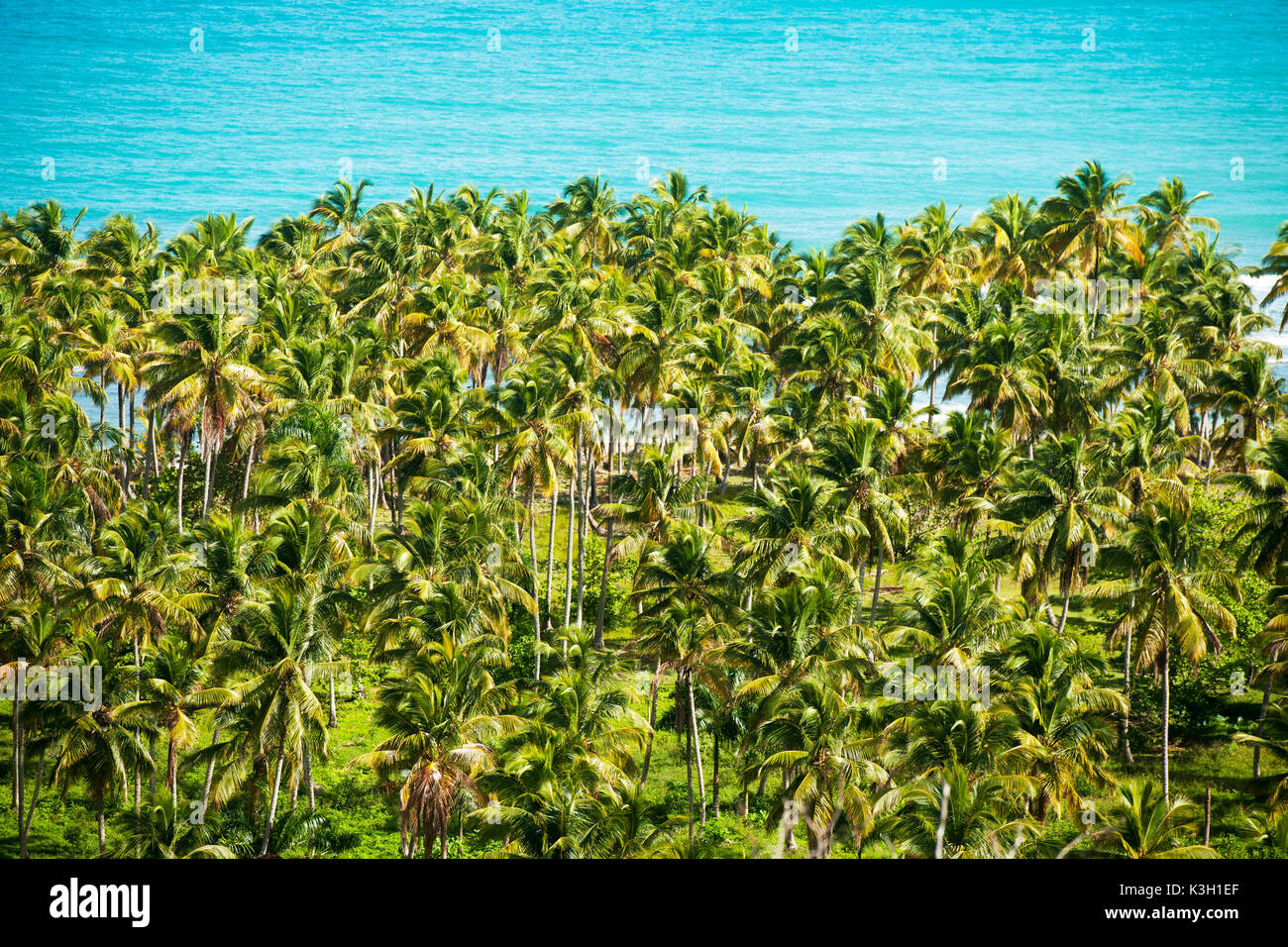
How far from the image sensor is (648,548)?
52.0m

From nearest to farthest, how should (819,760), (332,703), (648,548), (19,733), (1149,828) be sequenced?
(1149,828)
(819,760)
(19,733)
(648,548)
(332,703)

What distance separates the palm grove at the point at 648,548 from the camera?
39.2m

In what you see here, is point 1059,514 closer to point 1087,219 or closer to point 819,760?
point 819,760

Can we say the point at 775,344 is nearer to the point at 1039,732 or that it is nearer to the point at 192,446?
the point at 192,446

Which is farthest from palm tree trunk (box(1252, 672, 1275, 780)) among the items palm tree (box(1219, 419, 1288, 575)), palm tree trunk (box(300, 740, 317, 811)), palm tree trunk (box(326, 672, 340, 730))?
palm tree trunk (box(326, 672, 340, 730))

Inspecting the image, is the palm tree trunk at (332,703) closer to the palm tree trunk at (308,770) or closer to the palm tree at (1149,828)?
the palm tree trunk at (308,770)

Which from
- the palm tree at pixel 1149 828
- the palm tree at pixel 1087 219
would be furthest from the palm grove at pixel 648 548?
the palm tree at pixel 1087 219

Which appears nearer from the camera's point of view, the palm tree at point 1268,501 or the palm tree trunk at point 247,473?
the palm tree at point 1268,501

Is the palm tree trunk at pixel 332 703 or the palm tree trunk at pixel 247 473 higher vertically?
the palm tree trunk at pixel 247 473

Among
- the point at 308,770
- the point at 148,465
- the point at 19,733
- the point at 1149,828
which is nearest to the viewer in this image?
the point at 1149,828

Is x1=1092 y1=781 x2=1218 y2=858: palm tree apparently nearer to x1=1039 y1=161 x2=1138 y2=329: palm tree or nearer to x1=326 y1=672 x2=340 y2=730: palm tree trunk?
x1=326 y1=672 x2=340 y2=730: palm tree trunk

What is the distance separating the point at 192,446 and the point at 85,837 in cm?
4233

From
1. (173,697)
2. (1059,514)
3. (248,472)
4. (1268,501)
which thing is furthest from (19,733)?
(1268,501)
